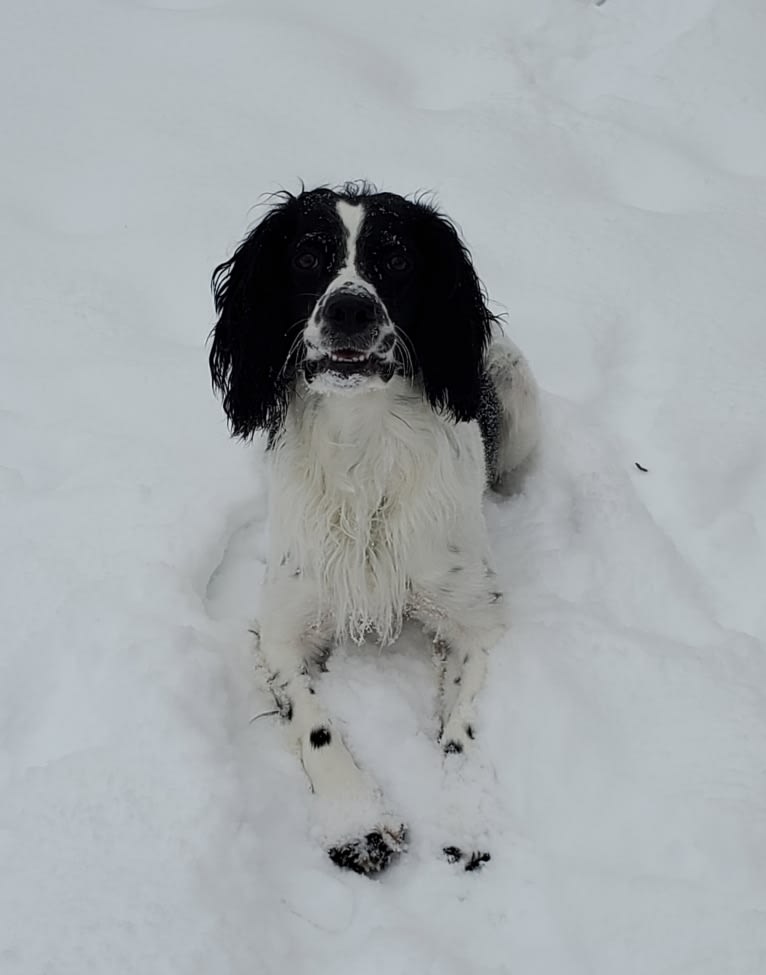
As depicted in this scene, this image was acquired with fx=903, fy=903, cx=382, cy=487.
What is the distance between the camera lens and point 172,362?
3.83m

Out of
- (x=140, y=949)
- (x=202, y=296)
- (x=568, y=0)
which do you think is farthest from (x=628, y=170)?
(x=140, y=949)

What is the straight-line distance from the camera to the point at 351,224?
244 centimetres

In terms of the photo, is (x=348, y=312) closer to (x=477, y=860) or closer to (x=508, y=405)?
(x=508, y=405)

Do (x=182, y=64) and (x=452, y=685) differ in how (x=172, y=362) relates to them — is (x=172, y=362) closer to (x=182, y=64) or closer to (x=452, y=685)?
(x=452, y=685)

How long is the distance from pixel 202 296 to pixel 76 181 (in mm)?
1298

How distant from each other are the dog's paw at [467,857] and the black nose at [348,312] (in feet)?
4.22

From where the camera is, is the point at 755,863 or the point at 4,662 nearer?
the point at 755,863

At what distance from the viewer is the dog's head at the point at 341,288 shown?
7.82ft

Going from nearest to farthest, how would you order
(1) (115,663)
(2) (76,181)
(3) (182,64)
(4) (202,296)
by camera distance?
(1) (115,663)
(4) (202,296)
(2) (76,181)
(3) (182,64)

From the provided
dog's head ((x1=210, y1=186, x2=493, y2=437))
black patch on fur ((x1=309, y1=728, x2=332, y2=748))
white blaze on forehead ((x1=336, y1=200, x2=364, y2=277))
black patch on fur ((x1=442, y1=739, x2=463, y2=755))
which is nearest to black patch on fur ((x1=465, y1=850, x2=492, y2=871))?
black patch on fur ((x1=442, y1=739, x2=463, y2=755))

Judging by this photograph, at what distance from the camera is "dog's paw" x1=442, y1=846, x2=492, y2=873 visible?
215 cm

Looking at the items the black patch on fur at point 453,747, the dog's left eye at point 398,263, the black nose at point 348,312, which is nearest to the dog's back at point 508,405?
the dog's left eye at point 398,263

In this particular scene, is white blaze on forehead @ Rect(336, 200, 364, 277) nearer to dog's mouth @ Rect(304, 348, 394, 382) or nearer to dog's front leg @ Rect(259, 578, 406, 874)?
dog's mouth @ Rect(304, 348, 394, 382)

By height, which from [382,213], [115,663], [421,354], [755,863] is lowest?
[115,663]
